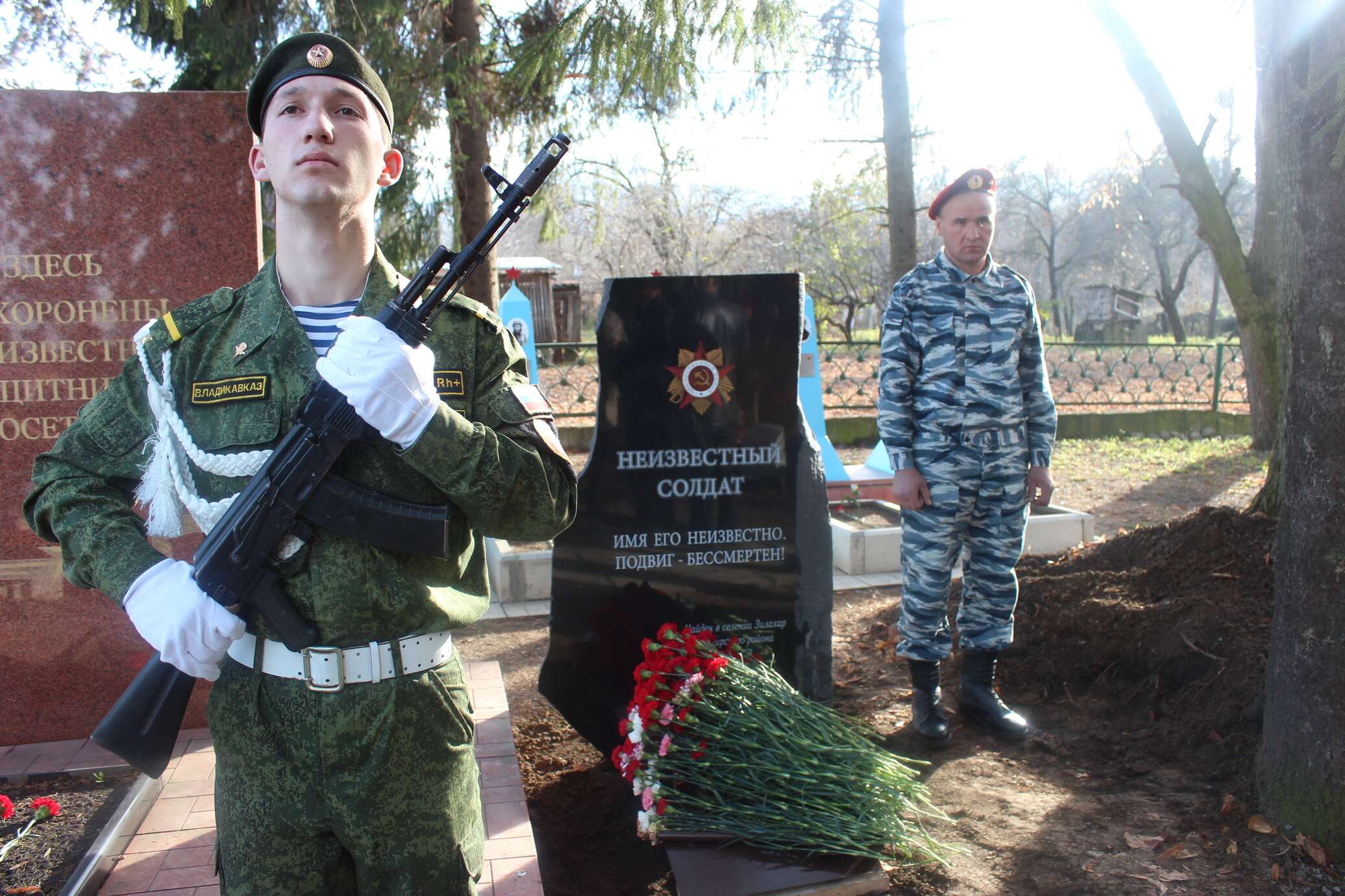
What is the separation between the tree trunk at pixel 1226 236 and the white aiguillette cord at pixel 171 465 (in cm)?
896

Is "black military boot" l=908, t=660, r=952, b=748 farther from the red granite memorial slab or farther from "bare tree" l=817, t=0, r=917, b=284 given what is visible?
"bare tree" l=817, t=0, r=917, b=284

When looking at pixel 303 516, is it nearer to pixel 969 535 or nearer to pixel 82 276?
pixel 82 276

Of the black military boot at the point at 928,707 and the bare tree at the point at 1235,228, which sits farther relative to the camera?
the bare tree at the point at 1235,228

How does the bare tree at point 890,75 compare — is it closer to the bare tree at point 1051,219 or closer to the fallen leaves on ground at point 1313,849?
the fallen leaves on ground at point 1313,849

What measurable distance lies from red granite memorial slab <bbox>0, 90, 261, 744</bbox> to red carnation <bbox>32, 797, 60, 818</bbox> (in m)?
0.78

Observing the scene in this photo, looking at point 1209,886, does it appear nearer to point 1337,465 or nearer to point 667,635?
point 1337,465

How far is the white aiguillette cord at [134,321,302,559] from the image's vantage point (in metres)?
1.78

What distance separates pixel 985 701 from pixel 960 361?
1350 millimetres

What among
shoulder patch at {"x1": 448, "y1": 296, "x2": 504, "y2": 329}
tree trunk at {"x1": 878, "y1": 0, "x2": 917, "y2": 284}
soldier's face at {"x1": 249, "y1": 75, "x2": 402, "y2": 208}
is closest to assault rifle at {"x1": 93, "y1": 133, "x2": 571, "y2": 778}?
A: shoulder patch at {"x1": 448, "y1": 296, "x2": 504, "y2": 329}

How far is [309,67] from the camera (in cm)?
183

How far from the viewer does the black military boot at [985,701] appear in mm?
3875

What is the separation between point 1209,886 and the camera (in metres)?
2.80

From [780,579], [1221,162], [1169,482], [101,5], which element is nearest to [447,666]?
[780,579]

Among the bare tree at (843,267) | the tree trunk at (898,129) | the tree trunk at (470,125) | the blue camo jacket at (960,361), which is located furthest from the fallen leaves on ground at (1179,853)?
the bare tree at (843,267)
